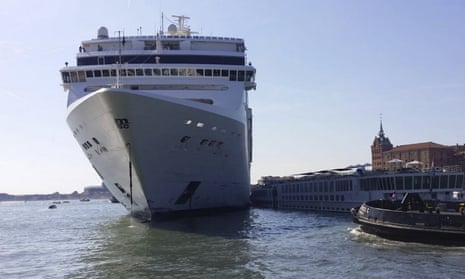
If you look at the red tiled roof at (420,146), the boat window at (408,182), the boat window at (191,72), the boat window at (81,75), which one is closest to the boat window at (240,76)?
the boat window at (191,72)

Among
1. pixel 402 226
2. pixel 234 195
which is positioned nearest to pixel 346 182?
pixel 234 195

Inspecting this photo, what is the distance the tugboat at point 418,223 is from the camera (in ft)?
72.6

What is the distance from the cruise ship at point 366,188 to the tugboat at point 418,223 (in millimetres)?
12400

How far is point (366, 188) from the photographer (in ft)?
153

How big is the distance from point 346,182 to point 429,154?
108 metres

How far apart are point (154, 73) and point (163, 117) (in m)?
9.19

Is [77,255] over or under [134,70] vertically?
under

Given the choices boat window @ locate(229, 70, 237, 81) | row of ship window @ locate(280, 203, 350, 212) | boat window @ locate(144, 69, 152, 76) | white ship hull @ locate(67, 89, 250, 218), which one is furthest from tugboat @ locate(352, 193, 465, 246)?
row of ship window @ locate(280, 203, 350, 212)

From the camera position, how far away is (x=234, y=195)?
Result: 41156 mm

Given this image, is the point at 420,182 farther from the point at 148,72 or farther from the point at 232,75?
the point at 148,72

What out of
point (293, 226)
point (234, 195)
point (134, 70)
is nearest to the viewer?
point (293, 226)

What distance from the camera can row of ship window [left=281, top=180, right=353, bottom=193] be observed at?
49844mm

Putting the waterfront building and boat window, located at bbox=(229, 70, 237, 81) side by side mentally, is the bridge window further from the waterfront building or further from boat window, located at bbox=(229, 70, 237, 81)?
the waterfront building

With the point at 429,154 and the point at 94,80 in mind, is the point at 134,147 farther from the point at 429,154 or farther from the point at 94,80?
the point at 429,154
